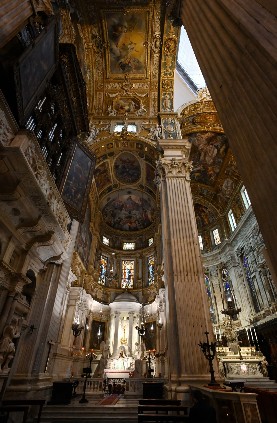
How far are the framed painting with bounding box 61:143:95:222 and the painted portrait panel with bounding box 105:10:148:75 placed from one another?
10096 mm

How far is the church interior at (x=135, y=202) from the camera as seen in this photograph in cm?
338

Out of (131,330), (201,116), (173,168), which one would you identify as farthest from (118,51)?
(131,330)

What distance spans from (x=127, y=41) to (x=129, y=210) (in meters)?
13.6

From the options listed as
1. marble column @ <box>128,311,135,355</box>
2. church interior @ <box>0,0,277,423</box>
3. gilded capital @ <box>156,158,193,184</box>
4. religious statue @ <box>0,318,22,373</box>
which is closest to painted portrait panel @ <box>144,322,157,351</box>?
church interior @ <box>0,0,277,423</box>

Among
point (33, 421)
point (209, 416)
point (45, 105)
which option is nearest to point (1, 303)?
point (33, 421)

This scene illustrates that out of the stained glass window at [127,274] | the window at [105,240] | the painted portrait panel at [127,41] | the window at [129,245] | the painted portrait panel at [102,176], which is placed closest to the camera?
the painted portrait panel at [127,41]

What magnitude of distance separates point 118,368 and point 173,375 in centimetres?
1108

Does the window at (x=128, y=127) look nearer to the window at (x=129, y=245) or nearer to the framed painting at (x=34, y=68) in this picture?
the framed painting at (x=34, y=68)

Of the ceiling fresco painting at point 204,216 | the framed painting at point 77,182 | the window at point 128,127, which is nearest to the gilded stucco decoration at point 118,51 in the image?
the window at point 128,127

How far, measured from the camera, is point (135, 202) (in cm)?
2277

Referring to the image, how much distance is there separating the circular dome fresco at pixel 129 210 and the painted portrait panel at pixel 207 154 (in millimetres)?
4896

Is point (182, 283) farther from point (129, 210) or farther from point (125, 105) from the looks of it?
point (129, 210)

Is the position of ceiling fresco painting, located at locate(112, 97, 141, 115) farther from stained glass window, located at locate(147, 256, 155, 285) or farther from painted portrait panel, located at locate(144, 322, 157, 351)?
painted portrait panel, located at locate(144, 322, 157, 351)

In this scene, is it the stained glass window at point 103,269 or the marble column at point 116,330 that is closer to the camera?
the marble column at point 116,330
